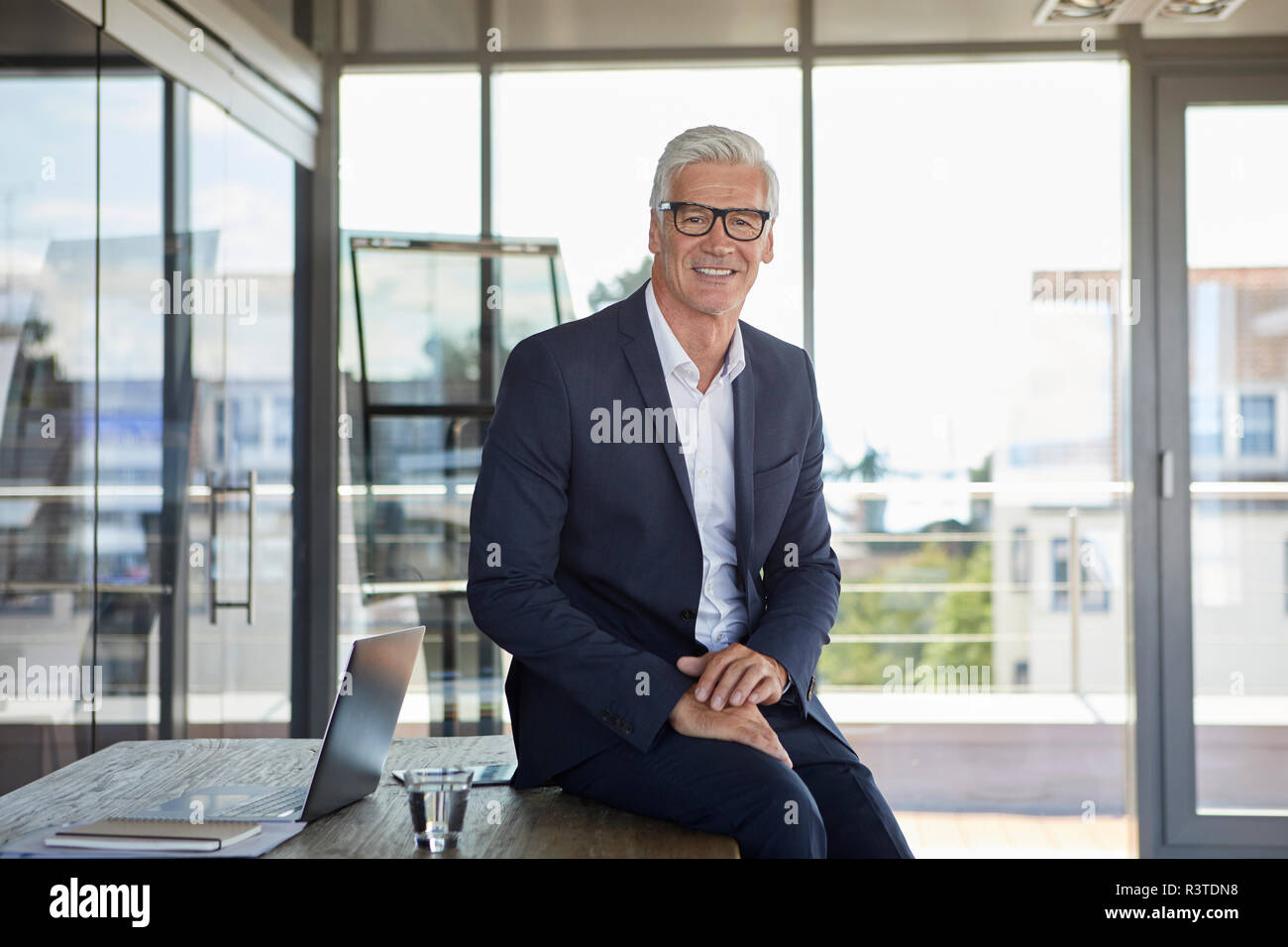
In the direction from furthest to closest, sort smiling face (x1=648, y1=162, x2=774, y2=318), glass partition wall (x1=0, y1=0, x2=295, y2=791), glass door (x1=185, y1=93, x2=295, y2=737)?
glass door (x1=185, y1=93, x2=295, y2=737)
glass partition wall (x1=0, y1=0, x2=295, y2=791)
smiling face (x1=648, y1=162, x2=774, y2=318)

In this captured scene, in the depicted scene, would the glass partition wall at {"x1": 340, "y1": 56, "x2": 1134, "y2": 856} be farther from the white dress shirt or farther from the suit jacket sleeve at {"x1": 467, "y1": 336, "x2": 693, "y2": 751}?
the suit jacket sleeve at {"x1": 467, "y1": 336, "x2": 693, "y2": 751}

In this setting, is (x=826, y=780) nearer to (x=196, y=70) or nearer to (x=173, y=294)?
(x=173, y=294)

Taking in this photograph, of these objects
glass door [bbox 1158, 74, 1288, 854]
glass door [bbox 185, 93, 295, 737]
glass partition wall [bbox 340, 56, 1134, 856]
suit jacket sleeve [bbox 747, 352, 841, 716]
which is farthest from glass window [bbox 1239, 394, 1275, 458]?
glass door [bbox 185, 93, 295, 737]

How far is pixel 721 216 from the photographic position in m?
1.57

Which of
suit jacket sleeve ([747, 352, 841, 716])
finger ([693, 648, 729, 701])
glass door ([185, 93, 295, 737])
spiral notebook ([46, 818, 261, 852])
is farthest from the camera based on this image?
glass door ([185, 93, 295, 737])

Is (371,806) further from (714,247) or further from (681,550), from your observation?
(714,247)

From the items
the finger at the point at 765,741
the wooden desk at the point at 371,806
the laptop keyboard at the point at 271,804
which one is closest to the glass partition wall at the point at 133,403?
the wooden desk at the point at 371,806

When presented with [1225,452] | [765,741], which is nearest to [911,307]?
Result: [1225,452]

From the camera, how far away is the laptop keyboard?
1.29m

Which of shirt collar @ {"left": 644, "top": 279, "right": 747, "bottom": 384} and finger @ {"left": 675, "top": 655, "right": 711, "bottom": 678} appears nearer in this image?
finger @ {"left": 675, "top": 655, "right": 711, "bottom": 678}
